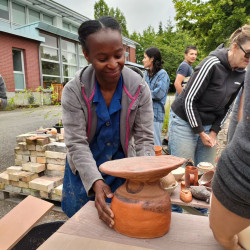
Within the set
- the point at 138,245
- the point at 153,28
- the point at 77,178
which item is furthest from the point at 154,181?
the point at 153,28

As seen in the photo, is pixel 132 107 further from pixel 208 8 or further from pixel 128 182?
pixel 208 8

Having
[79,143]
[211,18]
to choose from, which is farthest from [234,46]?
[211,18]

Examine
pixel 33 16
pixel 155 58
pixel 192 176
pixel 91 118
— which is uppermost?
pixel 33 16

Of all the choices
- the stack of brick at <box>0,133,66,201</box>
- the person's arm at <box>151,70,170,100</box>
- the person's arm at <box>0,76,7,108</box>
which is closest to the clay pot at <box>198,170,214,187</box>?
the stack of brick at <box>0,133,66,201</box>

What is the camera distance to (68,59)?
52.6 ft

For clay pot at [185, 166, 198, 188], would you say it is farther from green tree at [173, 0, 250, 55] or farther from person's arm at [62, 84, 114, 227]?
green tree at [173, 0, 250, 55]

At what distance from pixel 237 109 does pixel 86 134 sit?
0.85 metres

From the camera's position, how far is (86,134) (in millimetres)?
1434

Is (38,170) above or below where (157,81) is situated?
below

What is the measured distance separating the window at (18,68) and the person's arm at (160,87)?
1051 cm

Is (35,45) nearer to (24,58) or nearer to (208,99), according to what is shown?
(24,58)

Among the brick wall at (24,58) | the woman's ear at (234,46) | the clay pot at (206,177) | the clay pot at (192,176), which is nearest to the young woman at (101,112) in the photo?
the clay pot at (192,176)

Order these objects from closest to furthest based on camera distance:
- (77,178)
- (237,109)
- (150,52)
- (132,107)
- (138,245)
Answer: (138,245) < (237,109) < (132,107) < (77,178) < (150,52)

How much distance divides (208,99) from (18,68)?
12463mm
